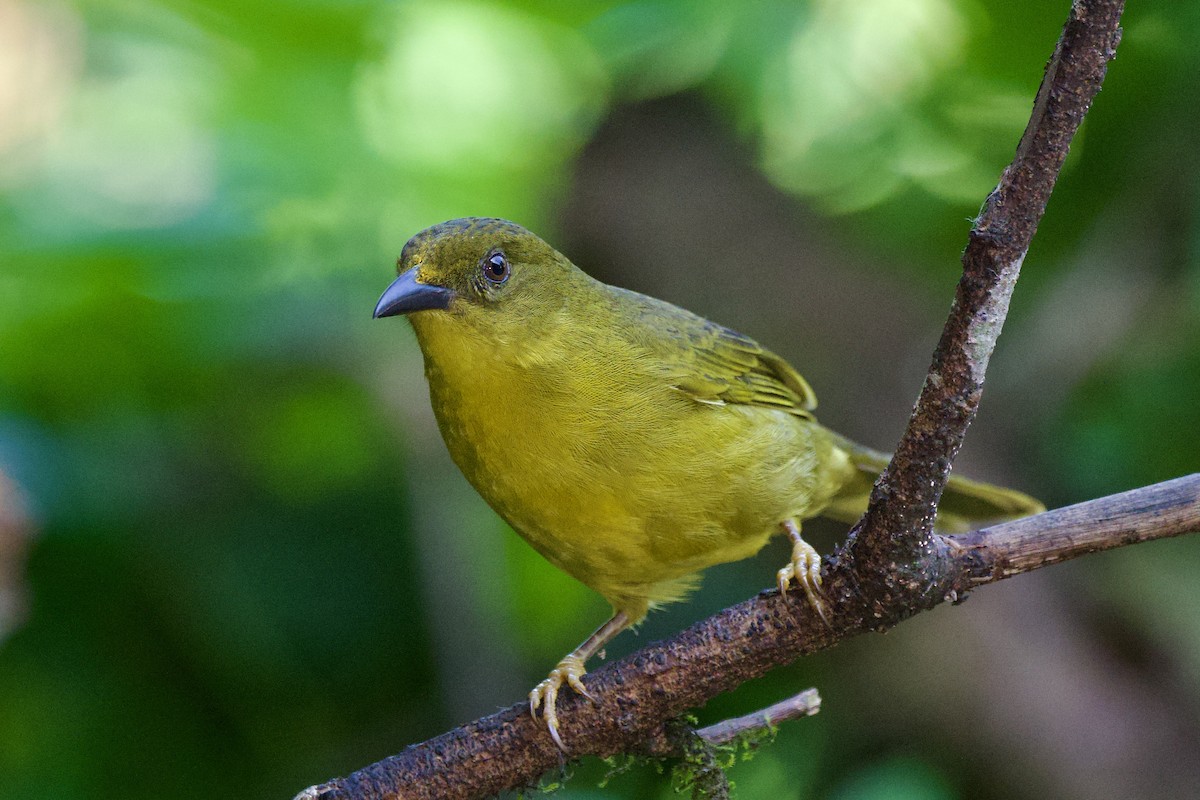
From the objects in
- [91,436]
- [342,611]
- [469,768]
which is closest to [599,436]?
[469,768]

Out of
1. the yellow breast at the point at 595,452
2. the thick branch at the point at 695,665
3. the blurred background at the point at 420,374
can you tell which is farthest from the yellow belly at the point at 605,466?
the blurred background at the point at 420,374

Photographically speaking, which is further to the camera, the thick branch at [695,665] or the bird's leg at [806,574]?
the bird's leg at [806,574]

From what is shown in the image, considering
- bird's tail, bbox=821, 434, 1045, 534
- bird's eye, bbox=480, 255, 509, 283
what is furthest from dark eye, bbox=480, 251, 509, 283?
bird's tail, bbox=821, 434, 1045, 534

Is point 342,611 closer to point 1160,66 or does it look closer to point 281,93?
point 281,93

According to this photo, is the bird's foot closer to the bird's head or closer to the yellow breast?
the yellow breast

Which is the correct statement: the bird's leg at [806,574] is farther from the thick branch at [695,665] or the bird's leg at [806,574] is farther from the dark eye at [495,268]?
the dark eye at [495,268]

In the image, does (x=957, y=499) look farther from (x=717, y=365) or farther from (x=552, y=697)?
(x=552, y=697)
